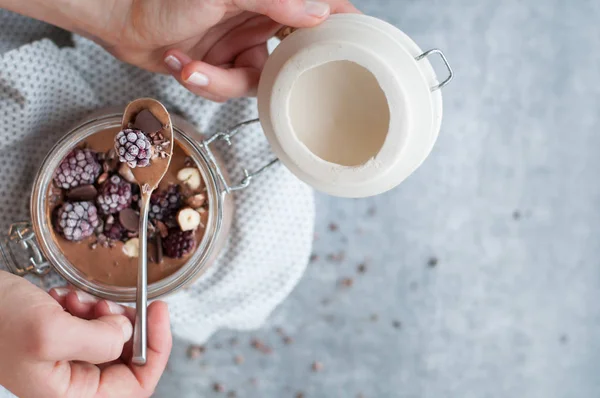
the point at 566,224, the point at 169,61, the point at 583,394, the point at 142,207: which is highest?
the point at 169,61

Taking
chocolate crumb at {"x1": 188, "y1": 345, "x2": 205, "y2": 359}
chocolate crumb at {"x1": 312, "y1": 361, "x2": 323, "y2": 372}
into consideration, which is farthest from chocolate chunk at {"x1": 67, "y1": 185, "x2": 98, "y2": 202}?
chocolate crumb at {"x1": 312, "y1": 361, "x2": 323, "y2": 372}

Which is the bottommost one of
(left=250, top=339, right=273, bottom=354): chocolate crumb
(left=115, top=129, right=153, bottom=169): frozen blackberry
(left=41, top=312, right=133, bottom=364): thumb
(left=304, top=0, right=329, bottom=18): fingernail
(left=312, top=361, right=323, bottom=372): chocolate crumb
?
(left=312, top=361, right=323, bottom=372): chocolate crumb

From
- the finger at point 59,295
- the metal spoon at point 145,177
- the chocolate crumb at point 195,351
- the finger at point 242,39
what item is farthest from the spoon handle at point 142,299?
the chocolate crumb at point 195,351

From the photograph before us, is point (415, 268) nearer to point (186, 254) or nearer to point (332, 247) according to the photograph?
point (332, 247)

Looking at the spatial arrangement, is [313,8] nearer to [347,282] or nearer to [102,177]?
[102,177]

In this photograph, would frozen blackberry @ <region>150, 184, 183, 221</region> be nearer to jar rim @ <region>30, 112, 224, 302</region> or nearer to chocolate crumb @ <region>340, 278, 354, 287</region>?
jar rim @ <region>30, 112, 224, 302</region>

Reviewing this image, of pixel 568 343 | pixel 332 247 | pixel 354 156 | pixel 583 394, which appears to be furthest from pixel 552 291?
pixel 354 156
